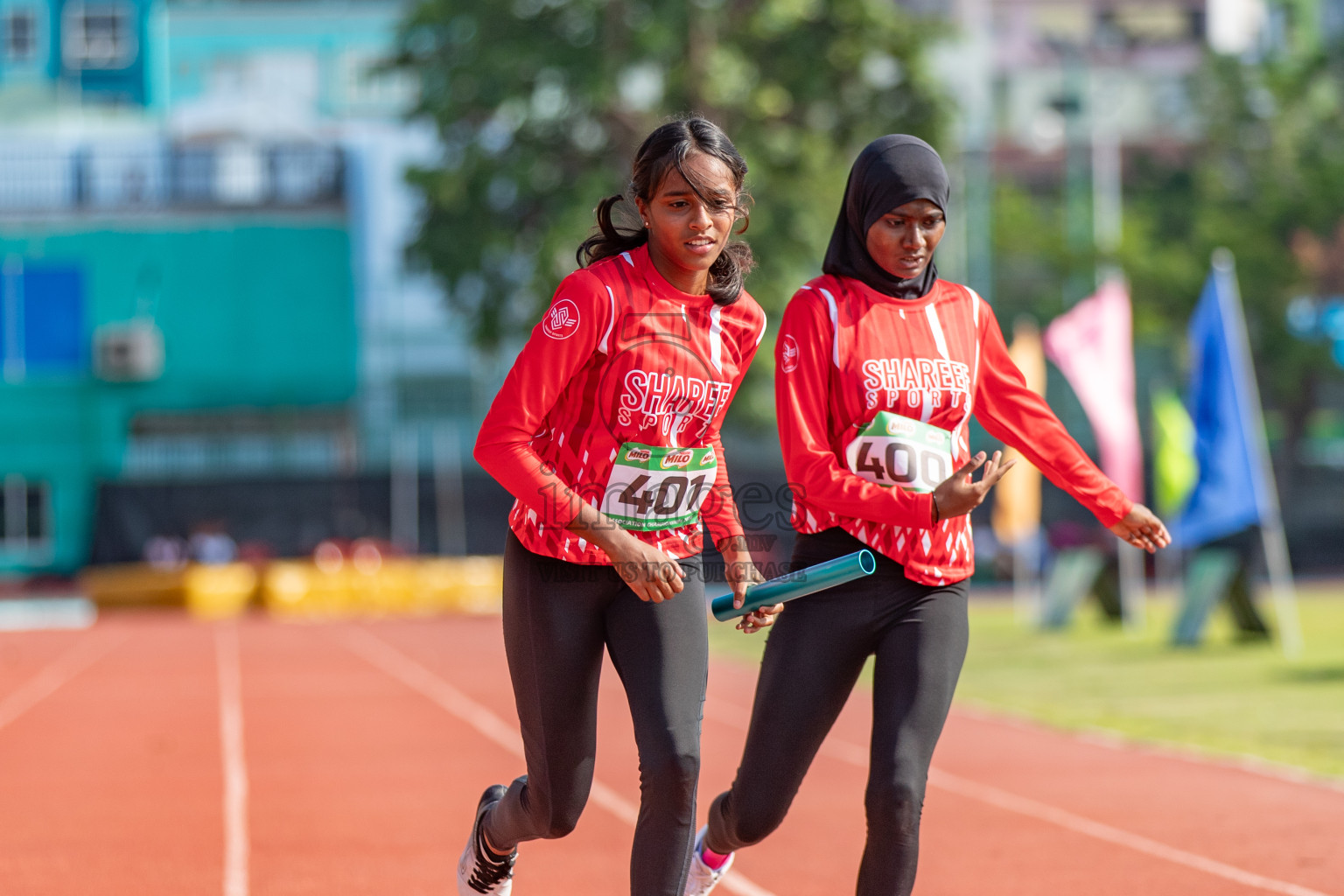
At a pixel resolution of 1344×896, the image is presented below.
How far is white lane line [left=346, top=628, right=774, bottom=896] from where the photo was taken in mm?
7548

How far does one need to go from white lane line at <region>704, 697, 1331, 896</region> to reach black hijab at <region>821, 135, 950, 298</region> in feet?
9.39

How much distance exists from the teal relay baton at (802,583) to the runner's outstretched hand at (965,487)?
0.21 meters

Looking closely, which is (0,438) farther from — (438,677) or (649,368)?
(649,368)

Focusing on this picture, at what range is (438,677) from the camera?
16047mm


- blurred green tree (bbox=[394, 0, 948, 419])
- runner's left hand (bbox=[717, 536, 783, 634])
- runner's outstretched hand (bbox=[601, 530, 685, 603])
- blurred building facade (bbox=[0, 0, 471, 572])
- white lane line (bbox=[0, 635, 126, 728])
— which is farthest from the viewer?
blurred building facade (bbox=[0, 0, 471, 572])

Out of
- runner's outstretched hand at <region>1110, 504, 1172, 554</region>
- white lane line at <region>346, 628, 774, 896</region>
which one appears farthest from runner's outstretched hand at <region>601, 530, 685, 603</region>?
white lane line at <region>346, 628, 774, 896</region>

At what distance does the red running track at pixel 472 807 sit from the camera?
6367 mm

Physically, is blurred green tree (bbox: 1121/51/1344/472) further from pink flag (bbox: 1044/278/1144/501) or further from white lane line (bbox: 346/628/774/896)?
white lane line (bbox: 346/628/774/896)

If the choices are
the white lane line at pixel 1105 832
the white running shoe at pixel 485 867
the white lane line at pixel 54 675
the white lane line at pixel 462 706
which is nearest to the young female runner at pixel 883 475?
the white running shoe at pixel 485 867

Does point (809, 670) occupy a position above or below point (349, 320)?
below

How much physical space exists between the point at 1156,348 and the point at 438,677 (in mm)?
29487

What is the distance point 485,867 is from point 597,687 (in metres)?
0.73

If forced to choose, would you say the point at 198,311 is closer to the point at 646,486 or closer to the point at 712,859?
the point at 712,859

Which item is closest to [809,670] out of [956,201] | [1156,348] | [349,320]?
[956,201]
